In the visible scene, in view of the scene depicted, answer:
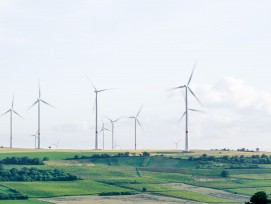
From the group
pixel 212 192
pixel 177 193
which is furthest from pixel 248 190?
pixel 177 193

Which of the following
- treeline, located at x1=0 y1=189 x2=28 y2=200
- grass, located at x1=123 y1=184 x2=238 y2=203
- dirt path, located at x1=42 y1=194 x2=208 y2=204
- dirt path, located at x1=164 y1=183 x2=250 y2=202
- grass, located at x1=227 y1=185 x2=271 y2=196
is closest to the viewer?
dirt path, located at x1=42 y1=194 x2=208 y2=204

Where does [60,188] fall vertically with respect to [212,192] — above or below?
above

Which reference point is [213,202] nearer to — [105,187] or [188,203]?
[188,203]

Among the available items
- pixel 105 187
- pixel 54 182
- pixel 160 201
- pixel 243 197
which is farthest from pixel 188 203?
pixel 54 182

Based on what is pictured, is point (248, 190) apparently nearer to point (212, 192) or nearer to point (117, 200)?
point (212, 192)

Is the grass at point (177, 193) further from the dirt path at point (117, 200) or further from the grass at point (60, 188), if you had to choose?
the grass at point (60, 188)

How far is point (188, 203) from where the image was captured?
516ft

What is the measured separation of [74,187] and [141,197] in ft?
88.0

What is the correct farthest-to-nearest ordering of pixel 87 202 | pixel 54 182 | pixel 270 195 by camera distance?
pixel 54 182 < pixel 270 195 < pixel 87 202

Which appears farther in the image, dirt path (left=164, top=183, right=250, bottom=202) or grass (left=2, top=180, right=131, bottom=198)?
grass (left=2, top=180, right=131, bottom=198)

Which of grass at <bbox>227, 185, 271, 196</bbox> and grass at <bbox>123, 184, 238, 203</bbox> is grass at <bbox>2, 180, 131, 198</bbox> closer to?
grass at <bbox>123, 184, 238, 203</bbox>

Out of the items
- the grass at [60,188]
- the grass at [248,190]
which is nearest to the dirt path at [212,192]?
the grass at [248,190]

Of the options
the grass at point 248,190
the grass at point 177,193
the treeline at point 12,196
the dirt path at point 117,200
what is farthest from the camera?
the grass at point 248,190

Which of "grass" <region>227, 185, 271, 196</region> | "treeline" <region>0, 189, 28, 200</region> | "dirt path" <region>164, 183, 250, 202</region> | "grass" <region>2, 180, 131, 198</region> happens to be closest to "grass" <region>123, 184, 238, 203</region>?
"dirt path" <region>164, 183, 250, 202</region>
